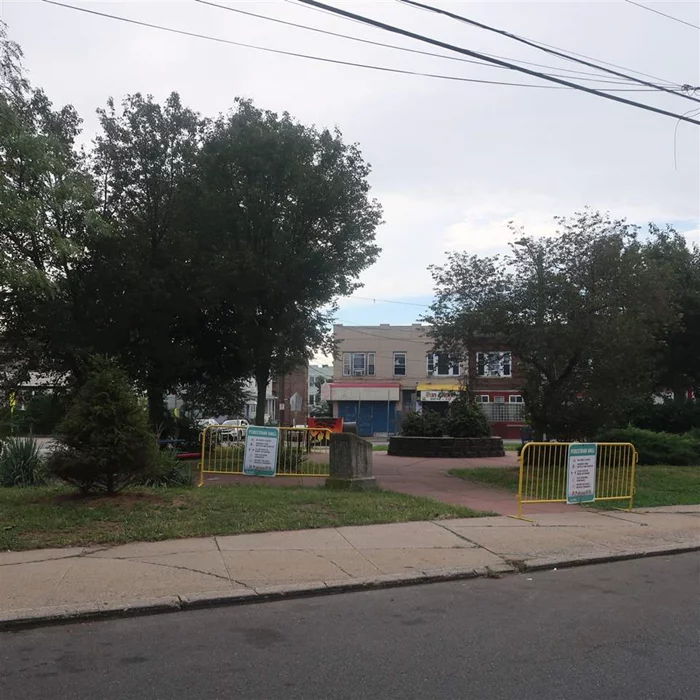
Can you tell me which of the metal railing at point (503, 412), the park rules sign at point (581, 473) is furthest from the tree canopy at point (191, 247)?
the metal railing at point (503, 412)

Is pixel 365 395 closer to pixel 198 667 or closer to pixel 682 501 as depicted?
pixel 682 501

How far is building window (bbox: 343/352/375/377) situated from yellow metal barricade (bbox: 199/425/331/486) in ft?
118

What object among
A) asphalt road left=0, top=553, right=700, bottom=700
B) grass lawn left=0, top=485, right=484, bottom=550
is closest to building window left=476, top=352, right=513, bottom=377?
grass lawn left=0, top=485, right=484, bottom=550

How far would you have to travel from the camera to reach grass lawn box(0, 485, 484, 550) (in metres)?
7.95

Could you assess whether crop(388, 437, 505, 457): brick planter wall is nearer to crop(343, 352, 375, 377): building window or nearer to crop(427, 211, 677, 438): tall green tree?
crop(427, 211, 677, 438): tall green tree

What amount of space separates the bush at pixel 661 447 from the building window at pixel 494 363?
14.3 ft

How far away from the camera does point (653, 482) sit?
48.1 feet

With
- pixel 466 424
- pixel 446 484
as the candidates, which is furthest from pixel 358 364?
pixel 446 484

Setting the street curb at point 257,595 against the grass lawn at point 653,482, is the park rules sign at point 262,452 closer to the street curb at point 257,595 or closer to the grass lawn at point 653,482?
the grass lawn at point 653,482

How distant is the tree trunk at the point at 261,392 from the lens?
18.8 meters

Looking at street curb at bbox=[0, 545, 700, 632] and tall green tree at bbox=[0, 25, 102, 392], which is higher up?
tall green tree at bbox=[0, 25, 102, 392]

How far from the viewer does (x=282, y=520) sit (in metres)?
9.01

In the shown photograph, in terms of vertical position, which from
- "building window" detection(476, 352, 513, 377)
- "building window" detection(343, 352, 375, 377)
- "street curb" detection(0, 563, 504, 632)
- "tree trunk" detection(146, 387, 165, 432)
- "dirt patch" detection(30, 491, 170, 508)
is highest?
"building window" detection(343, 352, 375, 377)

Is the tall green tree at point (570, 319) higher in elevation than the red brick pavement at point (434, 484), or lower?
higher
